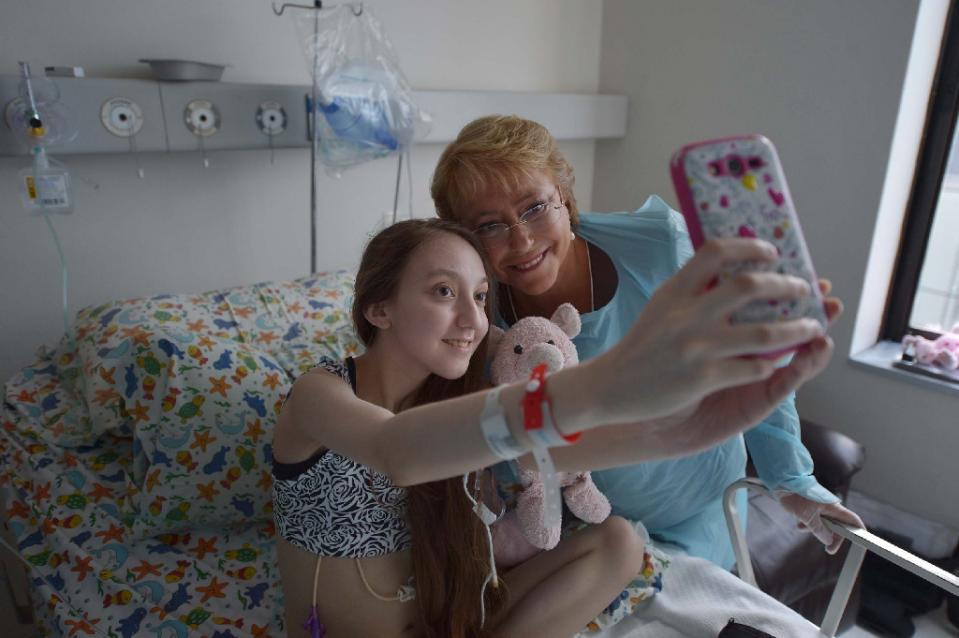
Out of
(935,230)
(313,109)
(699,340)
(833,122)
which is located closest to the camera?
(699,340)

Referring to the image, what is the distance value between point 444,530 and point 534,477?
21 centimetres

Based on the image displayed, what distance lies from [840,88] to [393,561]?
2.25 metres

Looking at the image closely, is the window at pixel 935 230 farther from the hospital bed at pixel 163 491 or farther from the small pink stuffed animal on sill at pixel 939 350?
the hospital bed at pixel 163 491

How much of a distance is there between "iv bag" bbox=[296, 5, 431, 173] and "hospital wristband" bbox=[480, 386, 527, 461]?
4.81 feet

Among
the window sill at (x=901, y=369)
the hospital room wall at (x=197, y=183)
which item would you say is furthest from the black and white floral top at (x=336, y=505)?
the window sill at (x=901, y=369)

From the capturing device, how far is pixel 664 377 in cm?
60

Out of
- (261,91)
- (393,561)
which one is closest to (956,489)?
(393,561)

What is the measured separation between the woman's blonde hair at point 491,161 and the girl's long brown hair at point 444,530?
123mm

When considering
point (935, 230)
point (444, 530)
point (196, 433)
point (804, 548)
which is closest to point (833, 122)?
point (935, 230)

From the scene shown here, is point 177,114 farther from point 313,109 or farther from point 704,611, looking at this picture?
point 704,611

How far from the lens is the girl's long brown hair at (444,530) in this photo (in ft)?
4.00

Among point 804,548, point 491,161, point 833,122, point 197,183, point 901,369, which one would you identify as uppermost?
point 833,122

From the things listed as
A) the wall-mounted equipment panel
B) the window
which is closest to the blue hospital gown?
the wall-mounted equipment panel

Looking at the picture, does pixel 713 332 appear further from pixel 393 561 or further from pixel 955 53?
pixel 955 53
